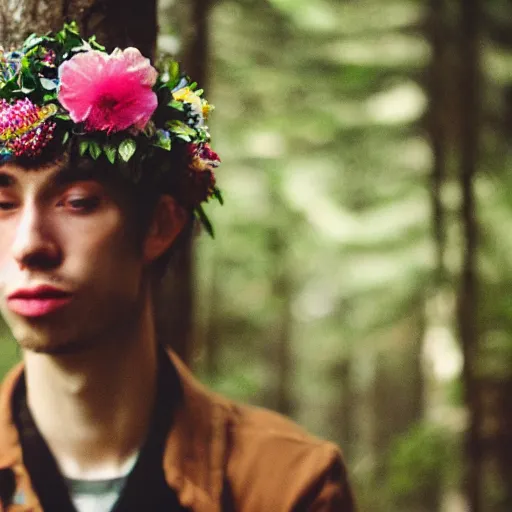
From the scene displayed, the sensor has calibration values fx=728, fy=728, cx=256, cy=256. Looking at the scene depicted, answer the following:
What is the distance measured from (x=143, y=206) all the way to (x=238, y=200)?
6.81m

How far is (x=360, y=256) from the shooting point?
896 centimetres

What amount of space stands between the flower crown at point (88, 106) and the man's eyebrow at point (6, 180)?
6 cm

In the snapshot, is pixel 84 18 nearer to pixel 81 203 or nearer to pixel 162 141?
pixel 162 141

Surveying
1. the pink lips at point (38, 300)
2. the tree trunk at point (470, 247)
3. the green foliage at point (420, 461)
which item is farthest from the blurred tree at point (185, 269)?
the green foliage at point (420, 461)

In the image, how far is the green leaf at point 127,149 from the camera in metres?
2.16

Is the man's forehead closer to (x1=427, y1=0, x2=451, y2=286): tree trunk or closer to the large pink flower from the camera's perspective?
the large pink flower

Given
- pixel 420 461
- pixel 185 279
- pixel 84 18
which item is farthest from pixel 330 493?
pixel 420 461

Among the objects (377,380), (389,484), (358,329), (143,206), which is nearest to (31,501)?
(143,206)

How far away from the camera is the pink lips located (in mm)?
2141

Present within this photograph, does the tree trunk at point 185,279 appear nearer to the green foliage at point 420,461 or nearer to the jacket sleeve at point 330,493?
the jacket sleeve at point 330,493

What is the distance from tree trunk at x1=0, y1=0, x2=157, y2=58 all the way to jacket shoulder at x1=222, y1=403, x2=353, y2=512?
1.44 metres

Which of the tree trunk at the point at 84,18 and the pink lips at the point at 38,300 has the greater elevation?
the tree trunk at the point at 84,18

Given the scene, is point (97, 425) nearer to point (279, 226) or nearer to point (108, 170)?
point (108, 170)

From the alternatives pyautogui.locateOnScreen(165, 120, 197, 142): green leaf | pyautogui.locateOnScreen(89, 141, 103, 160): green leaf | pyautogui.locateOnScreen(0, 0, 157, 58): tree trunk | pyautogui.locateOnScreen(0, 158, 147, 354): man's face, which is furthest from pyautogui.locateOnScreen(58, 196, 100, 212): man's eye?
pyautogui.locateOnScreen(0, 0, 157, 58): tree trunk
